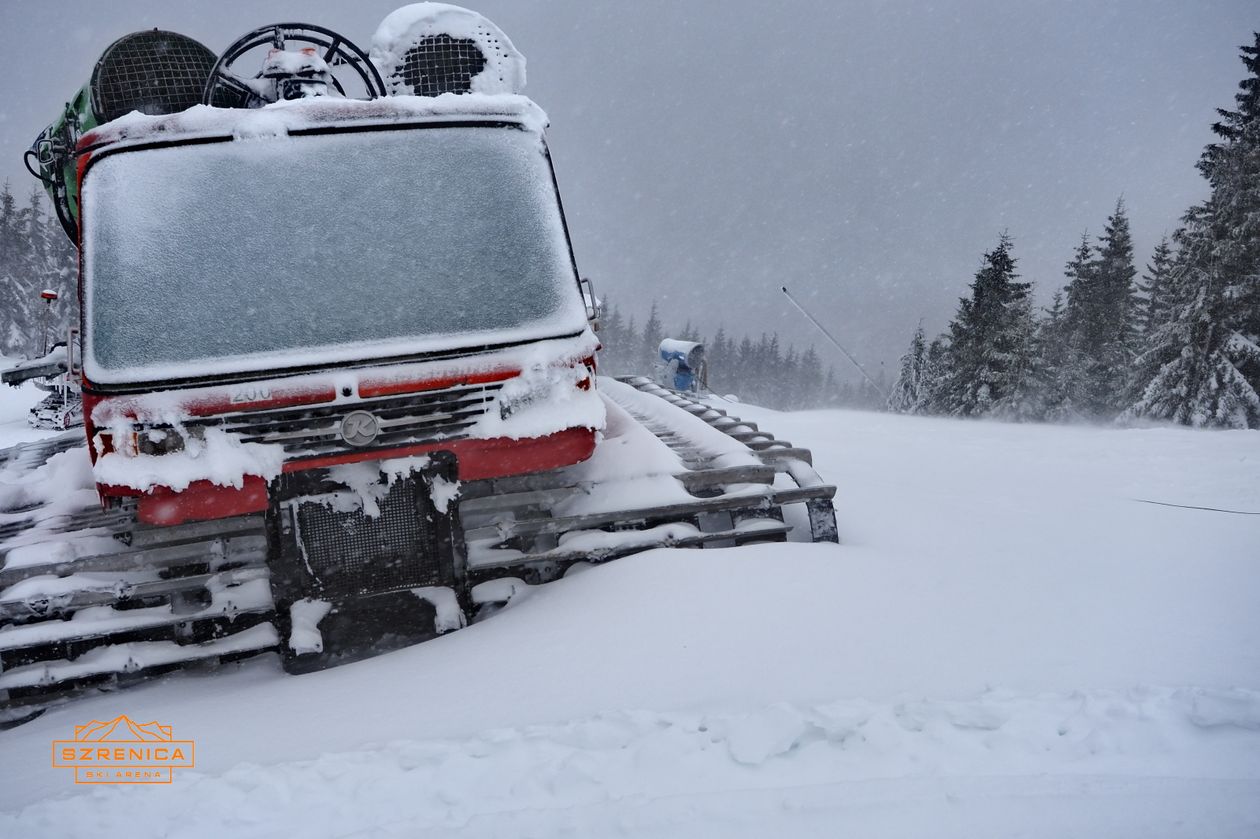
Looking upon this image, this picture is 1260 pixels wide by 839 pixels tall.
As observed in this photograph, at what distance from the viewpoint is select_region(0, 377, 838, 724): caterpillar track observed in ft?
11.3

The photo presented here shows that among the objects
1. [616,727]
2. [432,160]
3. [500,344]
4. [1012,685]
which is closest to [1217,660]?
[1012,685]

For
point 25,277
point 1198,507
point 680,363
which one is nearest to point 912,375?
point 680,363

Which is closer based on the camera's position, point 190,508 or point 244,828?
point 244,828

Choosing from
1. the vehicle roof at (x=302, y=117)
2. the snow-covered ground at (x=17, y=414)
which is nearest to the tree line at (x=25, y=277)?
the snow-covered ground at (x=17, y=414)

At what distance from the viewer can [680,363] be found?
16.0m

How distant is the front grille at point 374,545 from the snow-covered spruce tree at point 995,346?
35.0m

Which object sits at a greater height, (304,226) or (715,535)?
(304,226)

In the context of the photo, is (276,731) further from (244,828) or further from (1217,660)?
(1217,660)

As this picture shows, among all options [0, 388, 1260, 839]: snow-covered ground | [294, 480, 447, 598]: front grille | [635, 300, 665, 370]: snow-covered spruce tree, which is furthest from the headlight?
[635, 300, 665, 370]: snow-covered spruce tree

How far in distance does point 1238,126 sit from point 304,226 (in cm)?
3279

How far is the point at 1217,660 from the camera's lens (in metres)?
2.62

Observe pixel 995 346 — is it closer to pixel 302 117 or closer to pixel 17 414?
pixel 302 117

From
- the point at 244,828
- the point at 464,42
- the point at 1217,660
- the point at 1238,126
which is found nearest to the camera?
the point at 244,828

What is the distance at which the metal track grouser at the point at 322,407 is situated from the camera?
11.4 feet
